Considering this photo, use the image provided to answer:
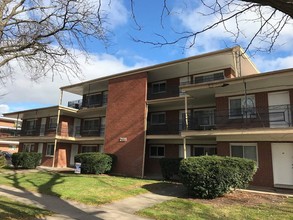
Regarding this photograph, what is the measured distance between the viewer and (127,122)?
25828 mm

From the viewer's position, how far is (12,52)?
924cm

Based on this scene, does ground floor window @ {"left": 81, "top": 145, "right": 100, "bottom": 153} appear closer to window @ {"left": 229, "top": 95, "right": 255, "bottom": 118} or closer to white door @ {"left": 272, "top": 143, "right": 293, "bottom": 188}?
window @ {"left": 229, "top": 95, "right": 255, "bottom": 118}

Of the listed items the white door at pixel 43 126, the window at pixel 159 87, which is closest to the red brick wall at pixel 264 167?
the window at pixel 159 87

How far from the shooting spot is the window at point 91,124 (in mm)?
32566

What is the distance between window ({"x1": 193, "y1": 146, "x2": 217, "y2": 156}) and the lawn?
8.66 m

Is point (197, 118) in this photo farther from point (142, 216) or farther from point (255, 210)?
point (142, 216)

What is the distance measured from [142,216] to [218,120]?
1202 cm

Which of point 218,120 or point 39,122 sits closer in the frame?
point 218,120

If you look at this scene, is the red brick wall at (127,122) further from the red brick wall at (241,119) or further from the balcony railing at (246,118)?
the red brick wall at (241,119)

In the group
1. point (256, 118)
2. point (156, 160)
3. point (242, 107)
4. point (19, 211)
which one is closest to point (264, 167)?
point (256, 118)

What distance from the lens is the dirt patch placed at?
1272cm

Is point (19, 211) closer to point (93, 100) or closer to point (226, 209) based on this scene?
point (226, 209)

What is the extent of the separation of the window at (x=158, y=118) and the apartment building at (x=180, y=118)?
0.31ft

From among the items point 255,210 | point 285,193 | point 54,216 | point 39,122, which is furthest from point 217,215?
point 39,122
